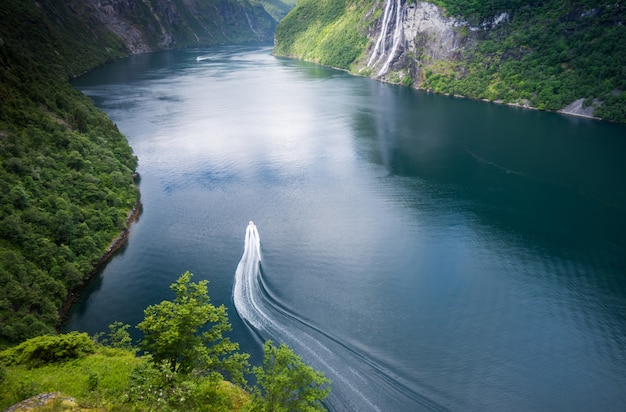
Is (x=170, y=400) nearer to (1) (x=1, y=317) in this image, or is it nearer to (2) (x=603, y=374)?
(1) (x=1, y=317)

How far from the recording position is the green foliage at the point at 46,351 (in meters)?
19.2

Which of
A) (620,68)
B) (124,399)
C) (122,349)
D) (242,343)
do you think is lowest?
(242,343)

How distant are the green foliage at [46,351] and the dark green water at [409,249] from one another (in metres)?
7.14

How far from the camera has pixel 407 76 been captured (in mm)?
106812

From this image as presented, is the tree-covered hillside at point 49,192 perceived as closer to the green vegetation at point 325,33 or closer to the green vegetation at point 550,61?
the green vegetation at point 550,61

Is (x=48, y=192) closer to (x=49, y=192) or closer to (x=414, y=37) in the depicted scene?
(x=49, y=192)

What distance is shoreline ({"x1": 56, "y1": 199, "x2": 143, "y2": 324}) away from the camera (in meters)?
28.8

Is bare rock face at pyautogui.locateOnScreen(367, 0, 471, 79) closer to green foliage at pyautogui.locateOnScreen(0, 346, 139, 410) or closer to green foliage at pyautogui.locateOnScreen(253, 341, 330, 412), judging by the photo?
green foliage at pyautogui.locateOnScreen(253, 341, 330, 412)

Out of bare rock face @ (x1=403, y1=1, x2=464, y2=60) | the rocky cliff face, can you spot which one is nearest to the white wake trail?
the rocky cliff face

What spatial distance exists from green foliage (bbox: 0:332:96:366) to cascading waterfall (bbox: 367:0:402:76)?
10725cm

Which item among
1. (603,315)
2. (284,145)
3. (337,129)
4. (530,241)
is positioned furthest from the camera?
(337,129)

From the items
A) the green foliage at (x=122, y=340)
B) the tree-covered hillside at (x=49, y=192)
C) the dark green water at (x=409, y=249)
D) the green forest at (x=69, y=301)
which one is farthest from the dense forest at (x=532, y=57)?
the green foliage at (x=122, y=340)

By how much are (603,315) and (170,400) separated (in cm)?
2757

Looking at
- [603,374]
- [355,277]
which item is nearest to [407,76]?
[355,277]
